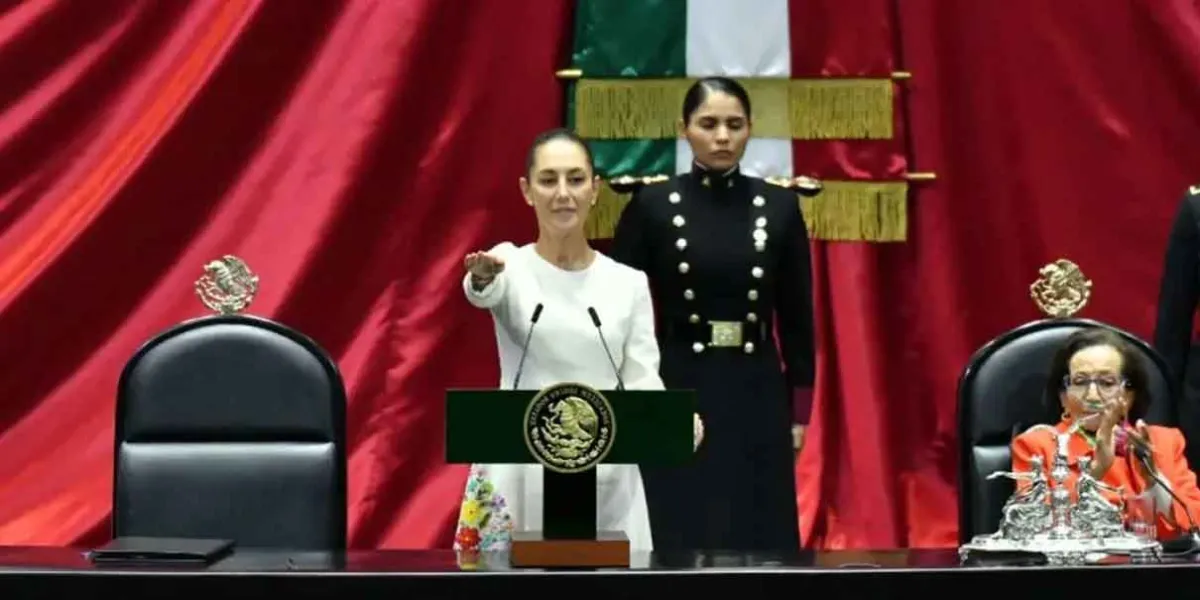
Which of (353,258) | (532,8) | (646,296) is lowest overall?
(646,296)

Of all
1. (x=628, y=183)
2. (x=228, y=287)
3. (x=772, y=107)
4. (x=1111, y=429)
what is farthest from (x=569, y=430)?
(x=772, y=107)

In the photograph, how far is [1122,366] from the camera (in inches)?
108

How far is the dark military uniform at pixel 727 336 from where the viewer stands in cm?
363

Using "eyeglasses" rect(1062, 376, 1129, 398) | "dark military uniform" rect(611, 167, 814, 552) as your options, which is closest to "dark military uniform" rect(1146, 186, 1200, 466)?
"dark military uniform" rect(611, 167, 814, 552)

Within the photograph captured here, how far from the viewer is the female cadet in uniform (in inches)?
143

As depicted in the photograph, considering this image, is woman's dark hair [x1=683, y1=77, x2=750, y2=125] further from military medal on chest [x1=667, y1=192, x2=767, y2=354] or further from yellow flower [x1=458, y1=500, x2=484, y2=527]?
yellow flower [x1=458, y1=500, x2=484, y2=527]

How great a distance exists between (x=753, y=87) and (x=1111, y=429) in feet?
6.51

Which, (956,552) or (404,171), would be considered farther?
(404,171)

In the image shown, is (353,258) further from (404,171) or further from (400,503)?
(400,503)

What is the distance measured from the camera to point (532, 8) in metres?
4.46

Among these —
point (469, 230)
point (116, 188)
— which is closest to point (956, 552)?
point (469, 230)

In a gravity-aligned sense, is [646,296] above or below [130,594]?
above

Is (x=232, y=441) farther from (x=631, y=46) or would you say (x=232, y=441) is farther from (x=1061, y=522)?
(x=631, y=46)

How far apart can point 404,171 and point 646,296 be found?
148cm
